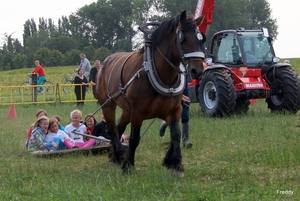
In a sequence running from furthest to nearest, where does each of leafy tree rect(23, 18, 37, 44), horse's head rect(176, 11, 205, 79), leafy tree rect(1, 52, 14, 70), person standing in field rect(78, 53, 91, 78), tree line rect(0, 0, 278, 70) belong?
leafy tree rect(23, 18, 37, 44) → leafy tree rect(1, 52, 14, 70) → tree line rect(0, 0, 278, 70) → person standing in field rect(78, 53, 91, 78) → horse's head rect(176, 11, 205, 79)

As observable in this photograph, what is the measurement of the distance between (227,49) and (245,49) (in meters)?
0.58

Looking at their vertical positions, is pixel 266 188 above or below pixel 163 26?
below

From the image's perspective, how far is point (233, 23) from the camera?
194ft

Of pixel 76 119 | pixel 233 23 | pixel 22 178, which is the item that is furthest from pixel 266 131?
pixel 233 23

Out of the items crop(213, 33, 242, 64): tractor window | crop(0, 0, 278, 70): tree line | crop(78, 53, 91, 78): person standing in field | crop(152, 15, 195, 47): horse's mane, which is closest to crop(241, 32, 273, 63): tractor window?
crop(213, 33, 242, 64): tractor window

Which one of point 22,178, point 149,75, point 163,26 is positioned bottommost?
point 22,178

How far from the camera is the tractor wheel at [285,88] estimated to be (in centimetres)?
1271

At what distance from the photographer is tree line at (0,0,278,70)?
5634 centimetres

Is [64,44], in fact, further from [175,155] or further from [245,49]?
[175,155]

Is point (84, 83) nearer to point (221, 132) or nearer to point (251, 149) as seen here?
point (221, 132)

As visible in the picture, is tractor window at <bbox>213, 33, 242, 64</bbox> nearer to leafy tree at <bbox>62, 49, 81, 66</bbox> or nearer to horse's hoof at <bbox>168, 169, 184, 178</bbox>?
horse's hoof at <bbox>168, 169, 184, 178</bbox>

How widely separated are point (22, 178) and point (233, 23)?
5461 cm

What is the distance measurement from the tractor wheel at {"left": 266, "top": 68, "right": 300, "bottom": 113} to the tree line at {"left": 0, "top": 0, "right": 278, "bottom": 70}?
35461 millimetres

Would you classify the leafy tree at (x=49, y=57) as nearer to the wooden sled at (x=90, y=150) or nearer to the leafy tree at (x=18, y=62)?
the leafy tree at (x=18, y=62)
